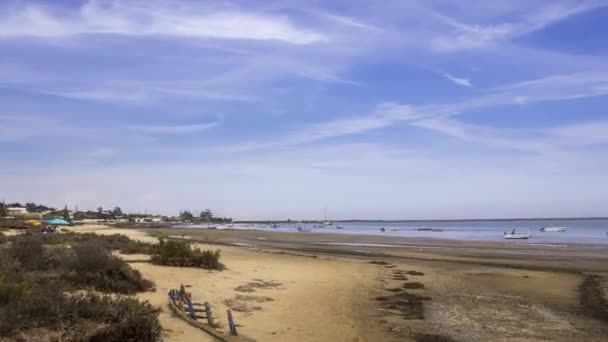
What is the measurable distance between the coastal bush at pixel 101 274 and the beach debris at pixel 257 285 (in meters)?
2.89

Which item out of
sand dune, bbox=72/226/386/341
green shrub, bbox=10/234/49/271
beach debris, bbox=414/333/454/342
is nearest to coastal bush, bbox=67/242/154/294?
sand dune, bbox=72/226/386/341

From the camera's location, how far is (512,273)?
75.6 ft

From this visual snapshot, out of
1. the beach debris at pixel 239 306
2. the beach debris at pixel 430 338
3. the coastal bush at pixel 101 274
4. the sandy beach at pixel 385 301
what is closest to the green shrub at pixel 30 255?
the coastal bush at pixel 101 274

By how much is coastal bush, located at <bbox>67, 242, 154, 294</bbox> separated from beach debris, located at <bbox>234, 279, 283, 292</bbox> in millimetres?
2886

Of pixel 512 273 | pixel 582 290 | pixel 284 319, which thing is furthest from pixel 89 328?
pixel 512 273

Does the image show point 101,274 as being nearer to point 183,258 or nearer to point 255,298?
point 255,298

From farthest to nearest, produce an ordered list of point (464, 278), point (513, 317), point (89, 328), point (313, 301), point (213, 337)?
point (464, 278) → point (313, 301) → point (513, 317) → point (213, 337) → point (89, 328)

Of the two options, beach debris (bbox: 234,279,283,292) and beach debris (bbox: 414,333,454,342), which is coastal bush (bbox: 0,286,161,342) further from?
beach debris (bbox: 234,279,283,292)

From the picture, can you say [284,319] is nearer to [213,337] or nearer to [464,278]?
[213,337]

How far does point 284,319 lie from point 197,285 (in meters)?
4.30

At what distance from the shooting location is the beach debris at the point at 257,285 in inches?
613

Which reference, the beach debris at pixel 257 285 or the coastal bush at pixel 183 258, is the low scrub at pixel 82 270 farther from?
the coastal bush at pixel 183 258

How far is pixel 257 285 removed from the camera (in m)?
16.7

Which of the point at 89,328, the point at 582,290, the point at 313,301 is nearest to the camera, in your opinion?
the point at 89,328
